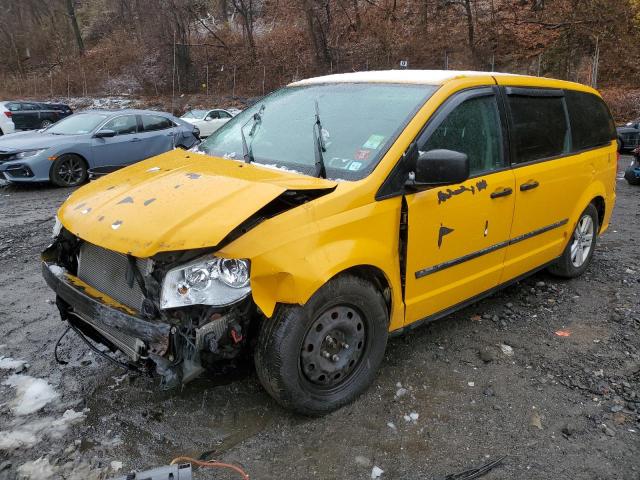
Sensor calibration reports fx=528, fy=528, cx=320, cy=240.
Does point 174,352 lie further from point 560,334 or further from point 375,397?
point 560,334

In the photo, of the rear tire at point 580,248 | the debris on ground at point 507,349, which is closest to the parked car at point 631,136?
the rear tire at point 580,248

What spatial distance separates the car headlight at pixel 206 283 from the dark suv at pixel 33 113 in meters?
17.5

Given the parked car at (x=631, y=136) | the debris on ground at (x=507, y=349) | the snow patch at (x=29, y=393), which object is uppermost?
the snow patch at (x=29, y=393)

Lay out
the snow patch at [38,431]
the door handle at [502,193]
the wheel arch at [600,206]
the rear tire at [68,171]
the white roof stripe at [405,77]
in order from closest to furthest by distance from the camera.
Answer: the snow patch at [38,431]
the white roof stripe at [405,77]
the door handle at [502,193]
the wheel arch at [600,206]
the rear tire at [68,171]

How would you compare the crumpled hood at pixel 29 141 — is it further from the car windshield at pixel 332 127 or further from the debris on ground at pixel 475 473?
the debris on ground at pixel 475 473

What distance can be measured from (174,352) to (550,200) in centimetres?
318

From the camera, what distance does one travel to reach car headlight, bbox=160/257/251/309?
2539mm

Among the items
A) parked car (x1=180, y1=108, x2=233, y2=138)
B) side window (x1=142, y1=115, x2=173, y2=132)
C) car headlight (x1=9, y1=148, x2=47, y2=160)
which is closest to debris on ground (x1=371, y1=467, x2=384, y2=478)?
car headlight (x1=9, y1=148, x2=47, y2=160)

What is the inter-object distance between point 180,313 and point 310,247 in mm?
A: 716

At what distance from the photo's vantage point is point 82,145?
398 inches

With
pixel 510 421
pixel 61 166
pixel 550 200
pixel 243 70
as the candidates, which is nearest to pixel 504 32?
pixel 243 70

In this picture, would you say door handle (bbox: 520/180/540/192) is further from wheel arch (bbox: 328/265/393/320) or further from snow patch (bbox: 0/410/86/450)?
snow patch (bbox: 0/410/86/450)

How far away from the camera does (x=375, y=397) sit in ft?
10.5

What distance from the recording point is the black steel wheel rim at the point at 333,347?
112 inches
